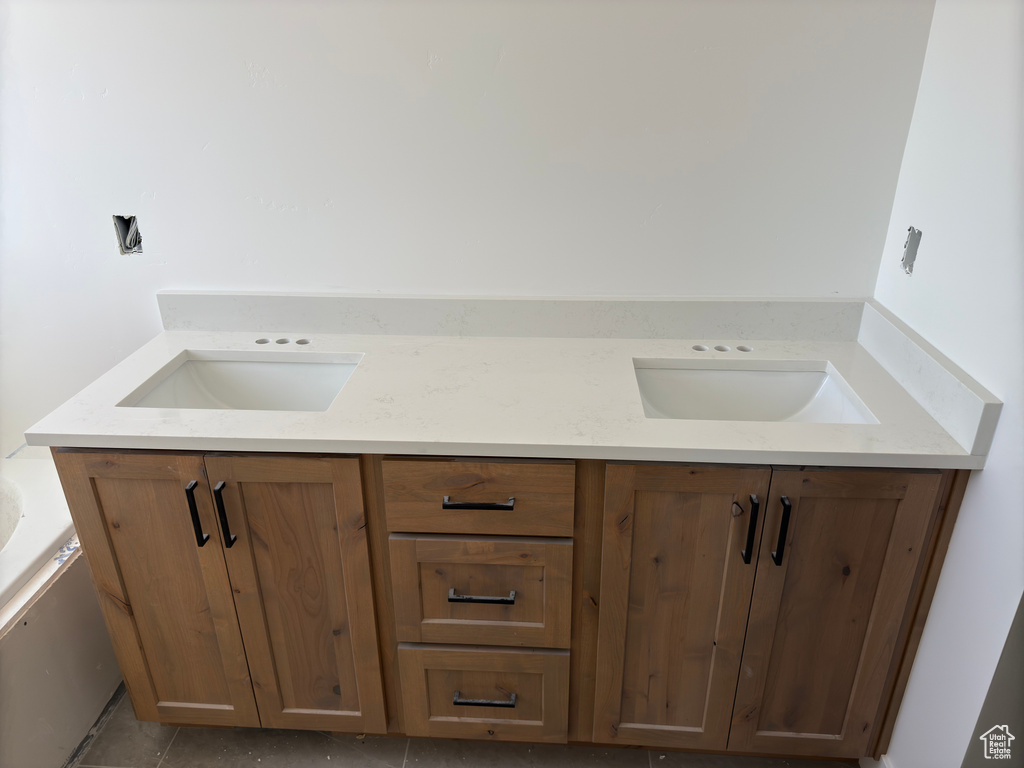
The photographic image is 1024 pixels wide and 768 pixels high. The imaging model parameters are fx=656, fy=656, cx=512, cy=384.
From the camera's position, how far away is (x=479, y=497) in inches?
49.4

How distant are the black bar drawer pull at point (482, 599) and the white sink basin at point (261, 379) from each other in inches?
22.8

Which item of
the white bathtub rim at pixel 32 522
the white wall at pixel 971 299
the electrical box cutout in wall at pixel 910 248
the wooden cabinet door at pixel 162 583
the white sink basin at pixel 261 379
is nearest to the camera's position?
the white wall at pixel 971 299

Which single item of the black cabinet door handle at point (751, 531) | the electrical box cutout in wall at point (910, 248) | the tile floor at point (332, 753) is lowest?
the tile floor at point (332, 753)

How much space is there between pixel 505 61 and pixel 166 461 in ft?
3.59

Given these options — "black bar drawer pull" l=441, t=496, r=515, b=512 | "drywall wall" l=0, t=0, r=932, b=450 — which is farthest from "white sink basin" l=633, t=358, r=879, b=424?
"black bar drawer pull" l=441, t=496, r=515, b=512

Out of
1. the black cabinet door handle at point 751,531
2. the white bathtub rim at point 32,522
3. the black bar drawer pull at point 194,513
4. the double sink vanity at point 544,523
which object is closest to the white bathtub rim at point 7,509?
the white bathtub rim at point 32,522

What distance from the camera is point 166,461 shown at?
126cm

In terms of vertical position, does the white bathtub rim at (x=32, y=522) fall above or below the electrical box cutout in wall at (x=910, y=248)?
below

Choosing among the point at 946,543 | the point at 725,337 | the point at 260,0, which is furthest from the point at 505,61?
the point at 946,543

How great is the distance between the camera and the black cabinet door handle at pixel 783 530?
1.18 metres

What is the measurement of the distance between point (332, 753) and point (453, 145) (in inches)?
58.8

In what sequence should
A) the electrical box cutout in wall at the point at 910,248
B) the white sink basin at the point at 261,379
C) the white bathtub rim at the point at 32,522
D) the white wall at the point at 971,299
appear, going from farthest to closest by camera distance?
the white sink basin at the point at 261,379 → the white bathtub rim at the point at 32,522 → the electrical box cutout in wall at the point at 910,248 → the white wall at the point at 971,299

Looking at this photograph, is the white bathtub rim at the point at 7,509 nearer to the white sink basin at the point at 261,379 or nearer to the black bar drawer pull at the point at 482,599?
the white sink basin at the point at 261,379

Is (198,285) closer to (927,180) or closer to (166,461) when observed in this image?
(166,461)
